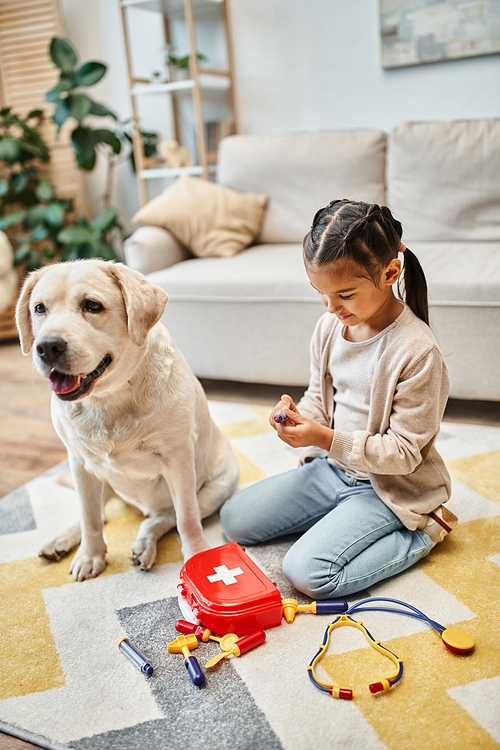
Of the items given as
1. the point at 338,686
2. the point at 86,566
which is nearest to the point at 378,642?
the point at 338,686

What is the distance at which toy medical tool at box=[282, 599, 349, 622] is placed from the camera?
1.19m

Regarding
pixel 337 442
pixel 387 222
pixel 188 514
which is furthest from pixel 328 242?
pixel 188 514

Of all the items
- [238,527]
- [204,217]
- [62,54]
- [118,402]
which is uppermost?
[62,54]

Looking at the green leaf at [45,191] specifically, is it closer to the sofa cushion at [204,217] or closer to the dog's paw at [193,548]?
the sofa cushion at [204,217]

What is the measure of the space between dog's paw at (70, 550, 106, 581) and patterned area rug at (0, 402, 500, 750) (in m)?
0.02

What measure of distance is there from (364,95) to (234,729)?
10.5 feet

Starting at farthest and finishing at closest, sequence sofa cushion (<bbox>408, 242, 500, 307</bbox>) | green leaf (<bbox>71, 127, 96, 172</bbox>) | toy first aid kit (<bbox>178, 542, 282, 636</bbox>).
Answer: green leaf (<bbox>71, 127, 96, 172</bbox>) < sofa cushion (<bbox>408, 242, 500, 307</bbox>) < toy first aid kit (<bbox>178, 542, 282, 636</bbox>)

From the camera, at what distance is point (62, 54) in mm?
3523

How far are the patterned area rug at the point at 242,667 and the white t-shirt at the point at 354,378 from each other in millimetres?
346

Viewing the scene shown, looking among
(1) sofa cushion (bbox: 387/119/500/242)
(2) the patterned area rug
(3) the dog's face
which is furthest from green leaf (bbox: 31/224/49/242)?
(3) the dog's face

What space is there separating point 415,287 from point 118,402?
2.28ft

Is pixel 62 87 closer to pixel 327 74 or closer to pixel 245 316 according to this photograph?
pixel 327 74

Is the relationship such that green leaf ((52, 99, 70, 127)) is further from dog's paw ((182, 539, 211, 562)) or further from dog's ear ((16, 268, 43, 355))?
dog's paw ((182, 539, 211, 562))

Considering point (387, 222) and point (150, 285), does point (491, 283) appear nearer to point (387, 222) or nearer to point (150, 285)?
point (387, 222)
